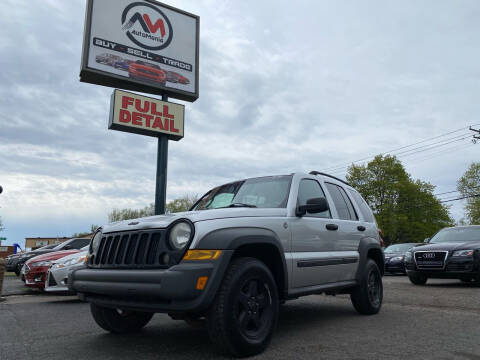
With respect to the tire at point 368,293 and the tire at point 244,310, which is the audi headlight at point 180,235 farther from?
the tire at point 368,293

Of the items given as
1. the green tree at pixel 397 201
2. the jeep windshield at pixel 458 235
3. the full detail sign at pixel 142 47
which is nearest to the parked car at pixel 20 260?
the full detail sign at pixel 142 47

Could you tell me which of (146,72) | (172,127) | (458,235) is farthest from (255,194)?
(146,72)

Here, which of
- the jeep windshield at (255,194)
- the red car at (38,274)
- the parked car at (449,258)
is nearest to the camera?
the jeep windshield at (255,194)

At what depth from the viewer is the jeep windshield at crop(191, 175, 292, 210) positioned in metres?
4.77

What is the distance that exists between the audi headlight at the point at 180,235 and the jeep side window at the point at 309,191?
5.46 ft

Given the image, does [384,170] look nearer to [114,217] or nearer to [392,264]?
[392,264]

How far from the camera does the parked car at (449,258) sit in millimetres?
9914

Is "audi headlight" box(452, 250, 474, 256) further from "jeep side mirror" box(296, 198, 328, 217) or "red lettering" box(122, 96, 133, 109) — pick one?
"red lettering" box(122, 96, 133, 109)

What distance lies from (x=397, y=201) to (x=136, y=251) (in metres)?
44.5

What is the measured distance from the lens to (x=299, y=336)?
450 centimetres

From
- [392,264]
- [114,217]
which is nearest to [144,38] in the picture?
[392,264]

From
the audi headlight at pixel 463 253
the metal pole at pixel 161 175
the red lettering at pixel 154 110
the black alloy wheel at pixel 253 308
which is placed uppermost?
the red lettering at pixel 154 110

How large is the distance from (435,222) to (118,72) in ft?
134

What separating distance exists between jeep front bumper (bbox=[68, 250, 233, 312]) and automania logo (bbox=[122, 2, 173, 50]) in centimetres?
1356
